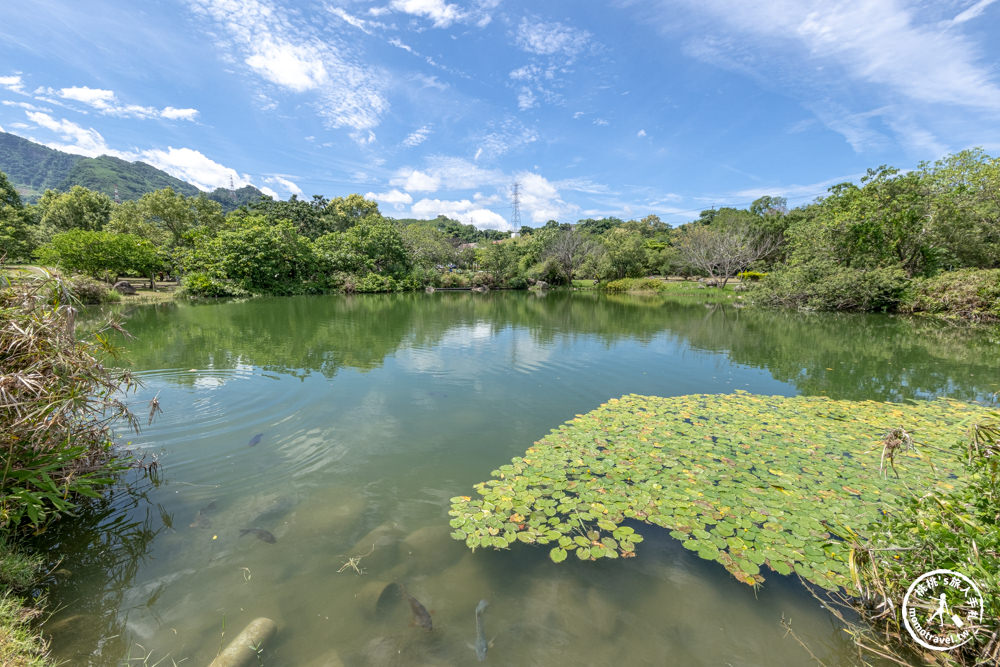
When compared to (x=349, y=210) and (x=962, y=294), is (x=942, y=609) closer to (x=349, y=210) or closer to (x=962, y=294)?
(x=962, y=294)

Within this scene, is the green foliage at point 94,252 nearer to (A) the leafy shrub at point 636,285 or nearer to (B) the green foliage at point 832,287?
(A) the leafy shrub at point 636,285

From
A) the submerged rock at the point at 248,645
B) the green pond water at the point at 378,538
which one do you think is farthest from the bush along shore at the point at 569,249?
the submerged rock at the point at 248,645

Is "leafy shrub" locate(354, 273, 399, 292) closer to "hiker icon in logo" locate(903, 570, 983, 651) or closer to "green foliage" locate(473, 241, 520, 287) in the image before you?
"green foliage" locate(473, 241, 520, 287)

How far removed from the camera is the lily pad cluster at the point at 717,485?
159 inches

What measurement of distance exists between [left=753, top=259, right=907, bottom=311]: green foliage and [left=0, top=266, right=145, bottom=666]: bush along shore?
34.7m

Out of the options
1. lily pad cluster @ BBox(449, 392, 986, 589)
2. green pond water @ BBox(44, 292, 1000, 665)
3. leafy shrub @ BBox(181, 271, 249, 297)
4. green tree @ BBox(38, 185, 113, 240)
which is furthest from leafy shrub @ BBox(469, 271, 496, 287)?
lily pad cluster @ BBox(449, 392, 986, 589)

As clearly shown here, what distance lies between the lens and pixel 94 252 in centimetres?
2817

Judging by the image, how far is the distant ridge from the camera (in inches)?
5064

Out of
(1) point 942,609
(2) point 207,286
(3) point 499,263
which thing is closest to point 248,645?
(1) point 942,609

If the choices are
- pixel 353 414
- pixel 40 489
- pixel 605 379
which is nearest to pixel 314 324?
pixel 353 414

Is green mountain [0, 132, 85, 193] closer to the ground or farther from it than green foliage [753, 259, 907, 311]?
farther from it

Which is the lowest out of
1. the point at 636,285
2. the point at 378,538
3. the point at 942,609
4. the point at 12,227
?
the point at 378,538

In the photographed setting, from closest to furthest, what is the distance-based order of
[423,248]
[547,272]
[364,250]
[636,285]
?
[364,250] < [636,285] < [423,248] < [547,272]

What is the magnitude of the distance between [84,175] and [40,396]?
193959 millimetres
